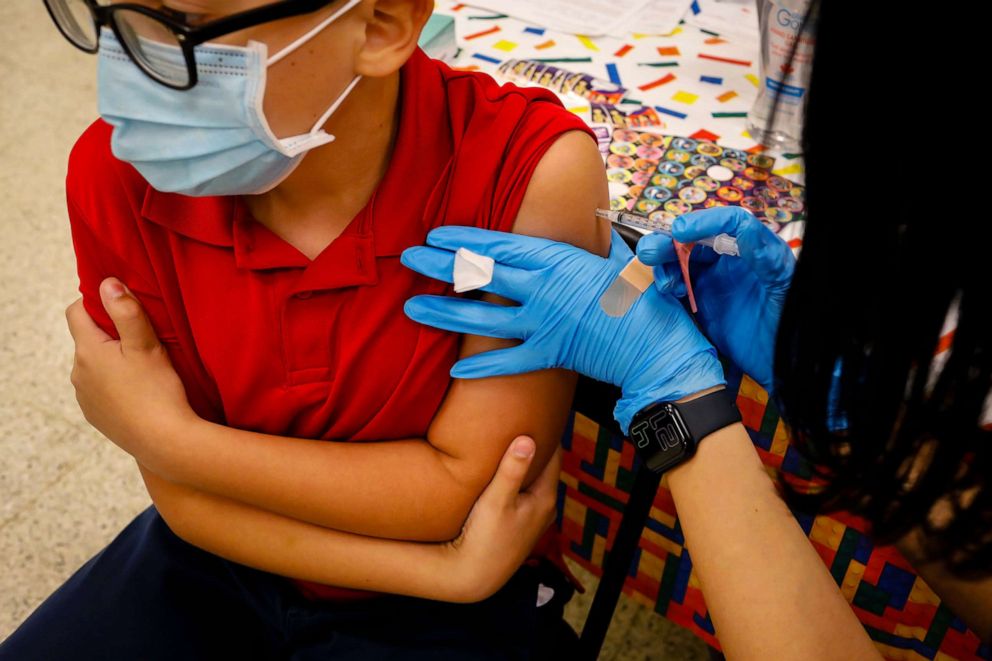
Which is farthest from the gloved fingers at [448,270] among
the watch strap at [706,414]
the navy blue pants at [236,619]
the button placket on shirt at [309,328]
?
the navy blue pants at [236,619]

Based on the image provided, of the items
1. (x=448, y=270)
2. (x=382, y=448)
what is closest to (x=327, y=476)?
(x=382, y=448)

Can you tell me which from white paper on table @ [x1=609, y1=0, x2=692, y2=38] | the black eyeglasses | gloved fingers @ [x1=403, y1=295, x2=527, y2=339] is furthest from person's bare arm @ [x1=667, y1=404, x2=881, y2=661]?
white paper on table @ [x1=609, y1=0, x2=692, y2=38]

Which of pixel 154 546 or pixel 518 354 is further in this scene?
pixel 154 546

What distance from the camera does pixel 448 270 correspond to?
94 cm

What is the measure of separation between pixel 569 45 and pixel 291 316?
1.05m

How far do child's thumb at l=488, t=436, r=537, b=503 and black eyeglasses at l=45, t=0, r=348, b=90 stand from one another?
0.54 meters

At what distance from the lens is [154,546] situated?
1175mm

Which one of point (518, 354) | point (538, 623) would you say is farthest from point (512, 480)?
point (538, 623)

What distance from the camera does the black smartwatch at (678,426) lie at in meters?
0.92

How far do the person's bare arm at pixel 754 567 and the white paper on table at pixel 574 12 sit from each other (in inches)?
45.9

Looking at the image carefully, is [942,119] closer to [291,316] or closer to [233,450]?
[291,316]

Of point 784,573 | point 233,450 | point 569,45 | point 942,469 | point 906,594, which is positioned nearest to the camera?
point 942,469

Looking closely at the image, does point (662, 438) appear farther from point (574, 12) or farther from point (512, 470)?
point (574, 12)

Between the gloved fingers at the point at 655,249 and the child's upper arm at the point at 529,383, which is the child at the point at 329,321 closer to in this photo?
the child's upper arm at the point at 529,383
